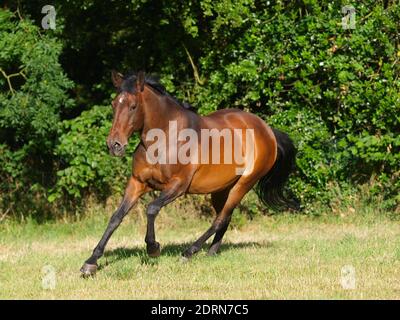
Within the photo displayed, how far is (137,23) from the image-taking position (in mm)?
13039

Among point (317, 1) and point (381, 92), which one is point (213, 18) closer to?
point (317, 1)

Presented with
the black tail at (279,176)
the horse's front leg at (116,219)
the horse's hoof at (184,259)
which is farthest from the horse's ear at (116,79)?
the black tail at (279,176)

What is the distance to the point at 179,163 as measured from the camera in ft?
27.2

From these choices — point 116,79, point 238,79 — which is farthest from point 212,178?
Answer: point 238,79

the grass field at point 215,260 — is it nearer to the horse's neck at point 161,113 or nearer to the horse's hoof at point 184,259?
the horse's hoof at point 184,259

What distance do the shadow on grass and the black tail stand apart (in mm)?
565

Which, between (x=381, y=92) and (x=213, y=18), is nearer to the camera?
(x=381, y=92)

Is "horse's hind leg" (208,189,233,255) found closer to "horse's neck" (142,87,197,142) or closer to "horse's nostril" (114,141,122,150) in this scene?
"horse's neck" (142,87,197,142)

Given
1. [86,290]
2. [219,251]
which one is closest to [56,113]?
[219,251]

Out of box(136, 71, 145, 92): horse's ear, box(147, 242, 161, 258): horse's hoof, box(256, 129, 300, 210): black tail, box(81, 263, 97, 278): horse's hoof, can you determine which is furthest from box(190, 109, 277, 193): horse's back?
box(81, 263, 97, 278): horse's hoof

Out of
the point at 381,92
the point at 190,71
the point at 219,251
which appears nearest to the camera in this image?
the point at 219,251

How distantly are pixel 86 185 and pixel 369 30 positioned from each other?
490cm

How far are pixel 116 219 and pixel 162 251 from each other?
1.65 metres
